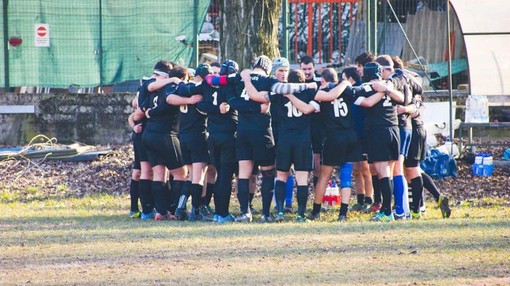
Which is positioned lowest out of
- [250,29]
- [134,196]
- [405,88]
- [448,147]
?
[134,196]

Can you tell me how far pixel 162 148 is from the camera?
44.8 ft

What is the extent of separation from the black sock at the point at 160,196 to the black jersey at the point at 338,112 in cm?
237

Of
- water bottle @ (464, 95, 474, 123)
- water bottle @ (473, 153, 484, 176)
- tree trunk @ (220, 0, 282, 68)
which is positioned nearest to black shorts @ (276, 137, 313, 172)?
water bottle @ (473, 153, 484, 176)

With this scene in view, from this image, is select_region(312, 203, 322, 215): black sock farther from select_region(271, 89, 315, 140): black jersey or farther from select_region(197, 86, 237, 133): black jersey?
select_region(197, 86, 237, 133): black jersey

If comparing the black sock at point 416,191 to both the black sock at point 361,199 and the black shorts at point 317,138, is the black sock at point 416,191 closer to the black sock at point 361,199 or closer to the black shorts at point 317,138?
the black sock at point 361,199

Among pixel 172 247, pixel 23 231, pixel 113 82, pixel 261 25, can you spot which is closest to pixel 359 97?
pixel 172 247

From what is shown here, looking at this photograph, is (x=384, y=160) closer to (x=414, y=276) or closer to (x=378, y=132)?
(x=378, y=132)

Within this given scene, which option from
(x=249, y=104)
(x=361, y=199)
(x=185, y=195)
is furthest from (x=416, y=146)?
(x=185, y=195)

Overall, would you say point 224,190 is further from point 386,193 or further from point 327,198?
point 386,193

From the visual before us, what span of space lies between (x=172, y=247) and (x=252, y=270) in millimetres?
1682

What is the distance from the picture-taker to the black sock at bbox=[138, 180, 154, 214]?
1397 centimetres

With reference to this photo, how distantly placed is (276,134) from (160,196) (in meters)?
1.74

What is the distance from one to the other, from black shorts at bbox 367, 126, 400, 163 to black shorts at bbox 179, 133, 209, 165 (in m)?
2.17

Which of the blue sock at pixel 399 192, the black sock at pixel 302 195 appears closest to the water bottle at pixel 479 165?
the blue sock at pixel 399 192
